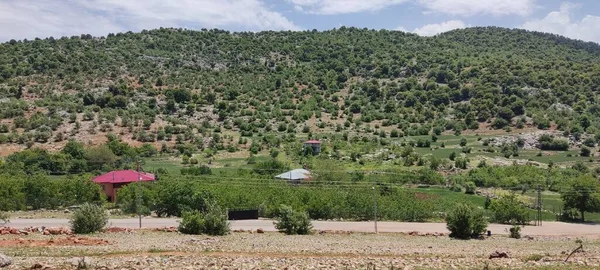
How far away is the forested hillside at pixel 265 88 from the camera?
102875 millimetres

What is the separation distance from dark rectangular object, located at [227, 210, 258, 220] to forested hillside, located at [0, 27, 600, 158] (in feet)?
149

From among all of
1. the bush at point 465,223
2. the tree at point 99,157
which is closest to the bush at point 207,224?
the bush at point 465,223

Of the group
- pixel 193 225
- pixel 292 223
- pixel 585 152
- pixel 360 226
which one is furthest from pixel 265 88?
pixel 193 225

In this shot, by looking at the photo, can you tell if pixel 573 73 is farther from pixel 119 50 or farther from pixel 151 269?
pixel 151 269

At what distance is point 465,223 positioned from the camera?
41375mm

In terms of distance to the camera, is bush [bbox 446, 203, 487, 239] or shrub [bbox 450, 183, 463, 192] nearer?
Result: bush [bbox 446, 203, 487, 239]

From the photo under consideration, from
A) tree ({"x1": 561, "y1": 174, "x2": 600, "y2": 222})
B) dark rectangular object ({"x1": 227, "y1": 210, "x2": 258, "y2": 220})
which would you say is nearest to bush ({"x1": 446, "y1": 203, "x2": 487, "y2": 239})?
dark rectangular object ({"x1": 227, "y1": 210, "x2": 258, "y2": 220})

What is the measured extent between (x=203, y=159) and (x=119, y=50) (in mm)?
61358

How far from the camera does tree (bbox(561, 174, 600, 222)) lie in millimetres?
57062

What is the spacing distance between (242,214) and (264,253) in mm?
25243

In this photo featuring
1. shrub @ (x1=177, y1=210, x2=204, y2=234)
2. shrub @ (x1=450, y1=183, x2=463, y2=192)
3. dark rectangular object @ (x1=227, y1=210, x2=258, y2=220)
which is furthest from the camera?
shrub @ (x1=450, y1=183, x2=463, y2=192)

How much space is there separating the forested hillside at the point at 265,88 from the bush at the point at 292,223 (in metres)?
56.6

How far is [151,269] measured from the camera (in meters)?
18.9

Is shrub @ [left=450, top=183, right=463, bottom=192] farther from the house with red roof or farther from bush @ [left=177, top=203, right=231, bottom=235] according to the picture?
bush @ [left=177, top=203, right=231, bottom=235]
